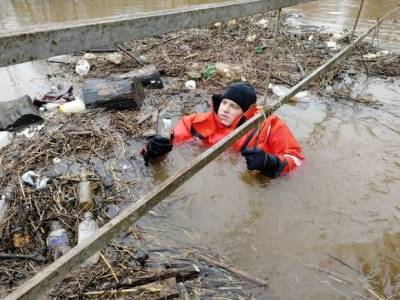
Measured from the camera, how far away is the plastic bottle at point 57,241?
2703 millimetres

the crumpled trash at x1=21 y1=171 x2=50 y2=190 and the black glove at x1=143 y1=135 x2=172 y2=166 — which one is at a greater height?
the black glove at x1=143 y1=135 x2=172 y2=166

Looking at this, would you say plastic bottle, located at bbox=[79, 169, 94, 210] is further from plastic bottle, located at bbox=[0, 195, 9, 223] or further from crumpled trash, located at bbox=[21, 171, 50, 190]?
plastic bottle, located at bbox=[0, 195, 9, 223]

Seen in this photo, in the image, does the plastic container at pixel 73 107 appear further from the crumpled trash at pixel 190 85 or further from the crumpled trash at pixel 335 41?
the crumpled trash at pixel 335 41

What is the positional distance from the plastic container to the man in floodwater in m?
1.81

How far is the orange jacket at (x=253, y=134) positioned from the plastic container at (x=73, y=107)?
1.80 meters

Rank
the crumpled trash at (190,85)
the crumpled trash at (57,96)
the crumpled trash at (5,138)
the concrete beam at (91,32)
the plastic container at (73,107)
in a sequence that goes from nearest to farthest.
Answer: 1. the concrete beam at (91,32)
2. the crumpled trash at (5,138)
3. the plastic container at (73,107)
4. the crumpled trash at (57,96)
5. the crumpled trash at (190,85)

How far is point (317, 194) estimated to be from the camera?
143 inches

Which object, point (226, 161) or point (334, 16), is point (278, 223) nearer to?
point (226, 161)

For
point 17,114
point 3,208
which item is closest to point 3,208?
point 3,208

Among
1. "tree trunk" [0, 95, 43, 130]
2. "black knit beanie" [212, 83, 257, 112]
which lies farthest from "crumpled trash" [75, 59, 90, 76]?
"black knit beanie" [212, 83, 257, 112]

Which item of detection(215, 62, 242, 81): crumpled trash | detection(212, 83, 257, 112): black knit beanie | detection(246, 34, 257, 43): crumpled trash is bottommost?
detection(215, 62, 242, 81): crumpled trash

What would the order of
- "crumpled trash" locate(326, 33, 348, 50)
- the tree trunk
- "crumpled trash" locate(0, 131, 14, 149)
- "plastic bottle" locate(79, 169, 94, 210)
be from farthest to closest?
"crumpled trash" locate(326, 33, 348, 50) → the tree trunk → "crumpled trash" locate(0, 131, 14, 149) → "plastic bottle" locate(79, 169, 94, 210)

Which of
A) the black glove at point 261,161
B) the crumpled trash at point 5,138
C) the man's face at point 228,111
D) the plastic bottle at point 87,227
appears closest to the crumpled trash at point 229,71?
the man's face at point 228,111

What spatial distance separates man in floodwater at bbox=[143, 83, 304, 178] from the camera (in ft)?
11.9
